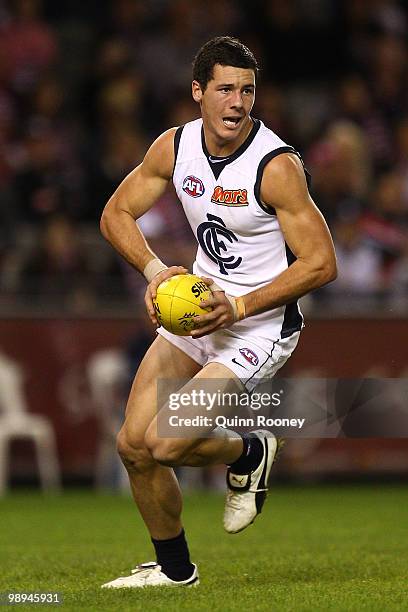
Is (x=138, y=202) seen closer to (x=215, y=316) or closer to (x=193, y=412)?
(x=215, y=316)

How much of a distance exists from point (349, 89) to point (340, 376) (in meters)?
3.88

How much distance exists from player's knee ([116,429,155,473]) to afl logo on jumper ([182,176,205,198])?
1.31 metres

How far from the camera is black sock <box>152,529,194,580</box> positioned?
23.7 feet

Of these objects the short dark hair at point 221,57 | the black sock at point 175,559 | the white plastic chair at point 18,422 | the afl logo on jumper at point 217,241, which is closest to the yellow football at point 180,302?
the afl logo on jumper at point 217,241

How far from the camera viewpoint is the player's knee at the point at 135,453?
22.9 ft

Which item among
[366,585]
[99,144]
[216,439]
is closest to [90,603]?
[216,439]

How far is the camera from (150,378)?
7113 millimetres

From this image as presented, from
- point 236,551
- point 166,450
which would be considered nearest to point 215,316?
point 166,450

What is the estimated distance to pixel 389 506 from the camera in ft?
40.1

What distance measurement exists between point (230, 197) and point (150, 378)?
1045 millimetres

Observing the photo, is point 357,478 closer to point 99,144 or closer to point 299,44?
point 99,144

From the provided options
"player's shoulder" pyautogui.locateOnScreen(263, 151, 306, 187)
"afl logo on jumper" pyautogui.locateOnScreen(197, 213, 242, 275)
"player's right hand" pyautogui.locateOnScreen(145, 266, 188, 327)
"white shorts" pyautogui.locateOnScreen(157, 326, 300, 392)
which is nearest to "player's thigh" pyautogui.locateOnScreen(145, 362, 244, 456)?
"white shorts" pyautogui.locateOnScreen(157, 326, 300, 392)

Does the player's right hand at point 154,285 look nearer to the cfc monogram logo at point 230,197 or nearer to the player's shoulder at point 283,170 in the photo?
the cfc monogram logo at point 230,197

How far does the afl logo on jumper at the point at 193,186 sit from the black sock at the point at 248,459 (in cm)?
134
